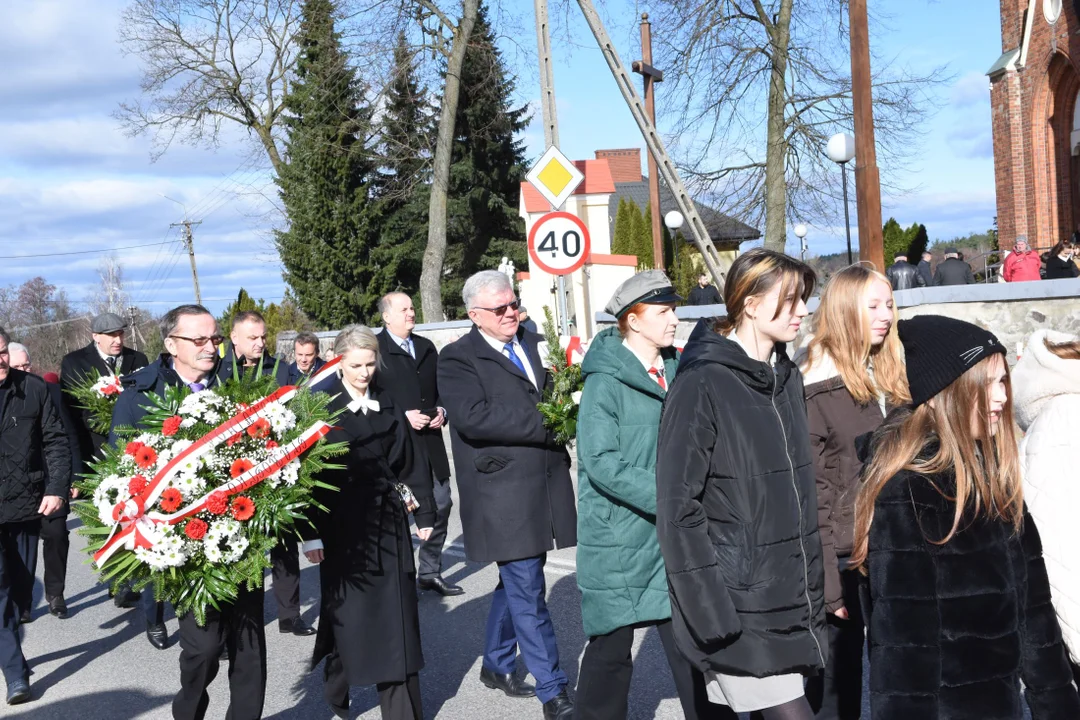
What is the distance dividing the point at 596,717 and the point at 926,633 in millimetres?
1805

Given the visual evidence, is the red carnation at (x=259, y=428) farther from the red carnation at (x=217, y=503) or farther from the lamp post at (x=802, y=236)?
the lamp post at (x=802, y=236)

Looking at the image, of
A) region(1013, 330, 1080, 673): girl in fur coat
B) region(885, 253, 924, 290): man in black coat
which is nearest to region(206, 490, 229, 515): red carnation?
region(1013, 330, 1080, 673): girl in fur coat

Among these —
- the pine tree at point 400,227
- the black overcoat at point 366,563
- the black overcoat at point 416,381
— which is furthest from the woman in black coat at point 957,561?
the pine tree at point 400,227

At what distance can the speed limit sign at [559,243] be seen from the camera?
29.1 feet

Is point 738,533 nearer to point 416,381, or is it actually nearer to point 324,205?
point 416,381

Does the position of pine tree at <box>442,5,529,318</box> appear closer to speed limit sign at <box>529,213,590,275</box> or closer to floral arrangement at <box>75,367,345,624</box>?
speed limit sign at <box>529,213,590,275</box>

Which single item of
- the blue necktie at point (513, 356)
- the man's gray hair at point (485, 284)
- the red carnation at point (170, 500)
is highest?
the man's gray hair at point (485, 284)

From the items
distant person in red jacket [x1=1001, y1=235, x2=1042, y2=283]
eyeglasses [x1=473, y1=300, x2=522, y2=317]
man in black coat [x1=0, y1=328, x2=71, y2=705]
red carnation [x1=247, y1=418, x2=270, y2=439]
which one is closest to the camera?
red carnation [x1=247, y1=418, x2=270, y2=439]

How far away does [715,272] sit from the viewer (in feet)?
46.4

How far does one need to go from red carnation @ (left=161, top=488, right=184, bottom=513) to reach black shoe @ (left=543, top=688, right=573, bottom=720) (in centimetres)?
207

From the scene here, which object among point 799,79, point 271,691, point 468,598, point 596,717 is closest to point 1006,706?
point 596,717

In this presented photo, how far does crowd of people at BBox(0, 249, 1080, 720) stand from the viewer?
2.81m

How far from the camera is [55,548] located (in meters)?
8.30

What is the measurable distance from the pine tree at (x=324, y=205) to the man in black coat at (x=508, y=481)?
109 ft
